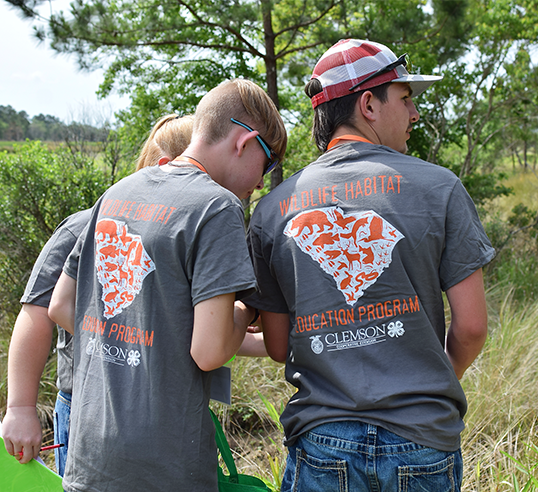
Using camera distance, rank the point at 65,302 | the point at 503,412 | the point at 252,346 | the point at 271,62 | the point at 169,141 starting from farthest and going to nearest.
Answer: the point at 271,62, the point at 503,412, the point at 169,141, the point at 252,346, the point at 65,302

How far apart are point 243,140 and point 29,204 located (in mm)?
3979

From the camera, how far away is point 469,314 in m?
1.44

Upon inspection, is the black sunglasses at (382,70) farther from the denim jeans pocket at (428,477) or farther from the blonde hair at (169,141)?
the denim jeans pocket at (428,477)

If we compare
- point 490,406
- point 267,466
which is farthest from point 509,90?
point 267,466

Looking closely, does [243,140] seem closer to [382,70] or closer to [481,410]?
[382,70]

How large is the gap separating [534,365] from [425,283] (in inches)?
112

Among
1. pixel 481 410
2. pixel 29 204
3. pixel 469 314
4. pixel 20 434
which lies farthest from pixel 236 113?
pixel 29 204

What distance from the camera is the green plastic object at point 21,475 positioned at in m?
1.59

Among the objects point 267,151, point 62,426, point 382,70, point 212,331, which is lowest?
point 62,426

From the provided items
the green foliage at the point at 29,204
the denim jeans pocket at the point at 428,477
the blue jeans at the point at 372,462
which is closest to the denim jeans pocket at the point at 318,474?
the blue jeans at the point at 372,462

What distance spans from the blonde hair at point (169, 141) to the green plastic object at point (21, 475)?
3.86 feet

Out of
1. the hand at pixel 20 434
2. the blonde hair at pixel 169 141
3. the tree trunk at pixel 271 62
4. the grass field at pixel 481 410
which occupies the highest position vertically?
the tree trunk at pixel 271 62

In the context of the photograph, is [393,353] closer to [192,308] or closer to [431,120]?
[192,308]

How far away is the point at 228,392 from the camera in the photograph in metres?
1.58
